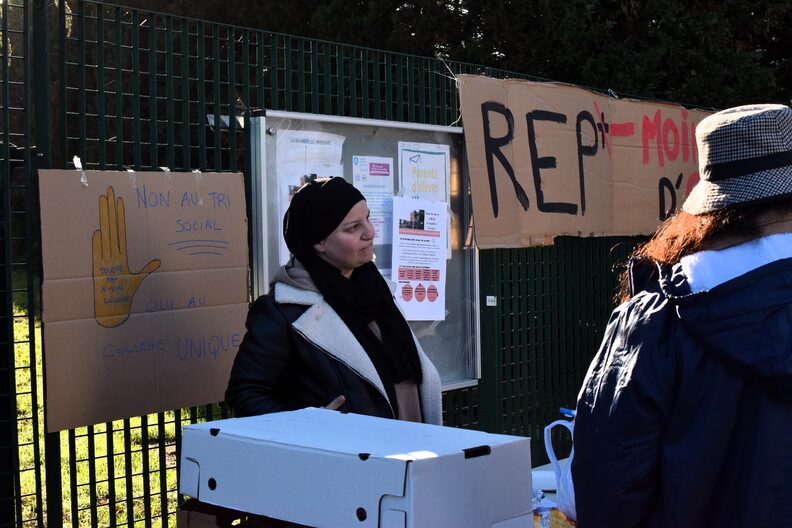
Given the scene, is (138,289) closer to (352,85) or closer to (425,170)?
(352,85)

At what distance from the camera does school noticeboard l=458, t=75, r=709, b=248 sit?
218 inches

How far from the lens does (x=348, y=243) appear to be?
10.4 feet

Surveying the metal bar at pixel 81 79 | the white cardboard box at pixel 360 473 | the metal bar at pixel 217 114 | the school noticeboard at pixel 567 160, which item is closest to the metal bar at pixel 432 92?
the school noticeboard at pixel 567 160

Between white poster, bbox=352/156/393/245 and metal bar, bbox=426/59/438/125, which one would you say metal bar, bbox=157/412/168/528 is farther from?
metal bar, bbox=426/59/438/125

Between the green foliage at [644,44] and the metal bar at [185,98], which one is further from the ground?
the green foliage at [644,44]

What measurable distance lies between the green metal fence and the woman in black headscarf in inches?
40.4

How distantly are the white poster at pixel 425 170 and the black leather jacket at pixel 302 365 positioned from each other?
1996 mm

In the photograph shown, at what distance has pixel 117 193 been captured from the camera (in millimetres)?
3594

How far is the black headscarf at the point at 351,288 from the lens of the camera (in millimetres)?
3082

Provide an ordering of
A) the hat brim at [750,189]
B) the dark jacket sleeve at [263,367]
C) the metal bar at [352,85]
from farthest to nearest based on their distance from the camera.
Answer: the metal bar at [352,85]
the dark jacket sleeve at [263,367]
the hat brim at [750,189]

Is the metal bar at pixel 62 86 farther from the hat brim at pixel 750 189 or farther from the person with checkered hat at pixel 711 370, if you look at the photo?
the hat brim at pixel 750 189

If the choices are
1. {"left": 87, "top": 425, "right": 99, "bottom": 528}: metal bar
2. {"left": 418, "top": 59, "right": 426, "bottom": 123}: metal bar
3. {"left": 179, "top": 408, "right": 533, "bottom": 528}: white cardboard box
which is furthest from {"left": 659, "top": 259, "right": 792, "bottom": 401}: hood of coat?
{"left": 418, "top": 59, "right": 426, "bottom": 123}: metal bar

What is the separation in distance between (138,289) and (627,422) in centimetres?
236

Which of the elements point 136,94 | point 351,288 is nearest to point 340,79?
point 136,94
